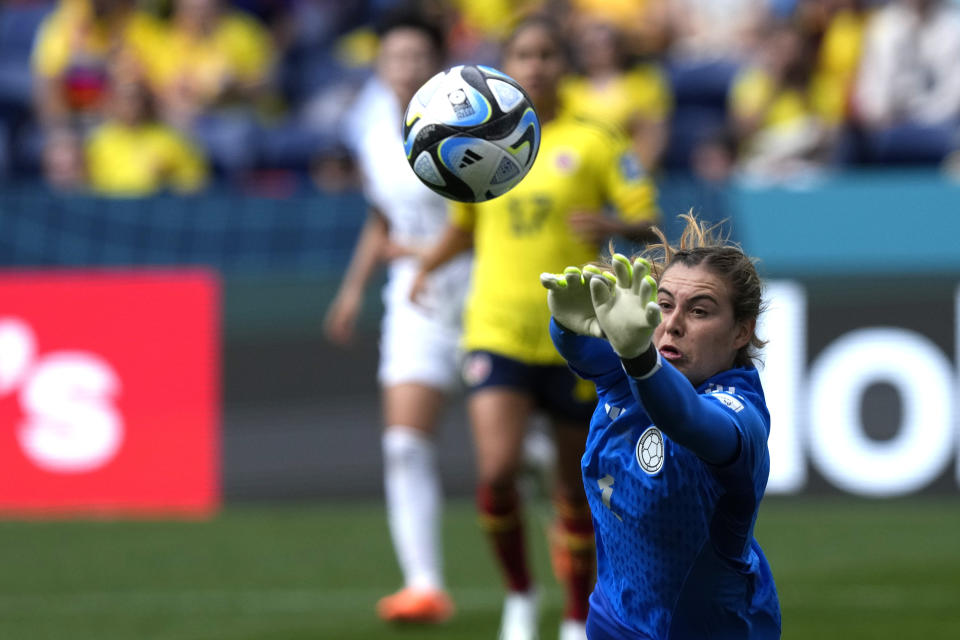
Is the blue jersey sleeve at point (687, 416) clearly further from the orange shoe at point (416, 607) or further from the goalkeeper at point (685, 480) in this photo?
the orange shoe at point (416, 607)

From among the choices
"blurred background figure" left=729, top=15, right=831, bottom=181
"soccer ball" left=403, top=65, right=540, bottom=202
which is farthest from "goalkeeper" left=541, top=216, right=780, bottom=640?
"blurred background figure" left=729, top=15, right=831, bottom=181

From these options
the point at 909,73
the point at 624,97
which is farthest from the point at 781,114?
the point at 624,97

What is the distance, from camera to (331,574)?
7.82 meters

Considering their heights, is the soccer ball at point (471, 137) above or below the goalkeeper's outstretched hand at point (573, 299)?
above

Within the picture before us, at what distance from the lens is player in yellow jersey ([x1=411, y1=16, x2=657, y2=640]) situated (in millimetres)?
5785

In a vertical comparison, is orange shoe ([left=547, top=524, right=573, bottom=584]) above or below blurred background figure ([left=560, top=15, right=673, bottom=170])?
below

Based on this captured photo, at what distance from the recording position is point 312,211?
390 inches

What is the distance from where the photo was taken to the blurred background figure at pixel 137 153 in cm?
1080

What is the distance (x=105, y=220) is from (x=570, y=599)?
515 centimetres

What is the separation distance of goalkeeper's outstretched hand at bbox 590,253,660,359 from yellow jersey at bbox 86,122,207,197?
8.30 metres

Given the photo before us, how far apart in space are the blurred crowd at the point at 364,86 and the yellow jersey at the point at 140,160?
0.5 inches

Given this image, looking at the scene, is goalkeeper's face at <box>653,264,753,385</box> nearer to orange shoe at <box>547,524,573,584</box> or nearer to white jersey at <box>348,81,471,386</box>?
orange shoe at <box>547,524,573,584</box>

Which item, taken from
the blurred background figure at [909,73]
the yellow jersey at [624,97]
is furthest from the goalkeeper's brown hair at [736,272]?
the blurred background figure at [909,73]

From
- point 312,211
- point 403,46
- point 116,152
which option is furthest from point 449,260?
point 116,152
